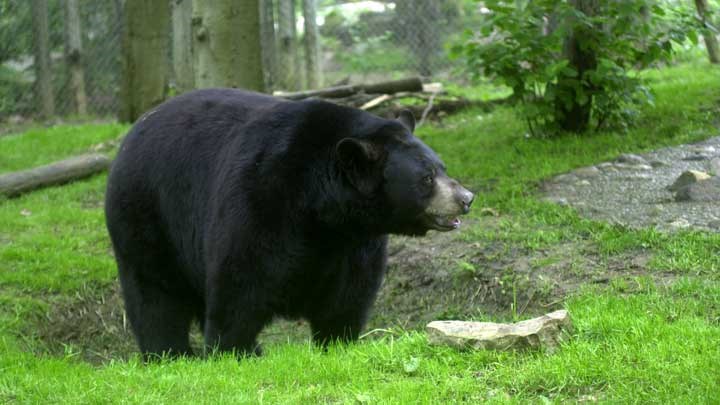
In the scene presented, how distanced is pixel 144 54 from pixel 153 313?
7.11 meters

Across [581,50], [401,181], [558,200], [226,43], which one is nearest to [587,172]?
[558,200]

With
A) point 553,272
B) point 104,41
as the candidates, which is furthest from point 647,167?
point 104,41

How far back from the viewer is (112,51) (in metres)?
16.6

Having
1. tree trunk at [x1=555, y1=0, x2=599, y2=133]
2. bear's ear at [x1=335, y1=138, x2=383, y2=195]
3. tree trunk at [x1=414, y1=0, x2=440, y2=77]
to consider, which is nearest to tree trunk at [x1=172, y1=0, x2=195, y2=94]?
tree trunk at [x1=414, y1=0, x2=440, y2=77]

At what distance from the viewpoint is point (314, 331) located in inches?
228

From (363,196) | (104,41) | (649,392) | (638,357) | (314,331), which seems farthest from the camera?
(104,41)

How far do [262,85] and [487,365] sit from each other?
5488 millimetres

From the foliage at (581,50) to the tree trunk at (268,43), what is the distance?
7192mm

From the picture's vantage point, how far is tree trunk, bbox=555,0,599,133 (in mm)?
9352

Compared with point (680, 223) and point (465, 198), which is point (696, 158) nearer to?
point (680, 223)

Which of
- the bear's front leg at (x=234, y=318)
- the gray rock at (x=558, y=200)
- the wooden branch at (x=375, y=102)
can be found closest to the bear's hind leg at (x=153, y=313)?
the bear's front leg at (x=234, y=318)

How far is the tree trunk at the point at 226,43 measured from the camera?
356 inches

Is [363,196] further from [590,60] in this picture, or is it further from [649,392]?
[590,60]

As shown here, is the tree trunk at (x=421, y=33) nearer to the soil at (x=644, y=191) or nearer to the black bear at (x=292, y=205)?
the soil at (x=644, y=191)
